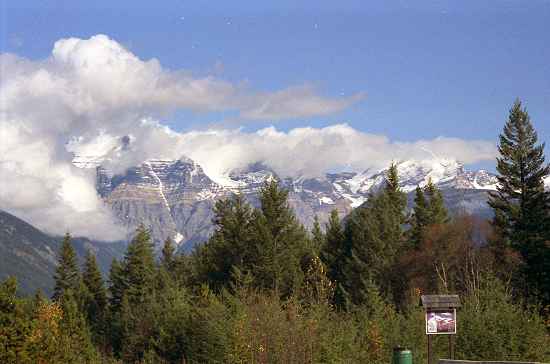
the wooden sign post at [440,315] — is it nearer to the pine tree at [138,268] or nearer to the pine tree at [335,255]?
the pine tree at [335,255]

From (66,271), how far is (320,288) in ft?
298

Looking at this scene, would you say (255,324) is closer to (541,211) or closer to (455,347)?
(455,347)

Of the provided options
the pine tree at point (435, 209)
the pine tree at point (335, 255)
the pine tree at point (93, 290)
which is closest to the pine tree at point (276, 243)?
the pine tree at point (335, 255)

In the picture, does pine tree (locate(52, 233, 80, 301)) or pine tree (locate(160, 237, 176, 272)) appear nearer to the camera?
pine tree (locate(52, 233, 80, 301))

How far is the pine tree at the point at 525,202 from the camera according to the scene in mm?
61906

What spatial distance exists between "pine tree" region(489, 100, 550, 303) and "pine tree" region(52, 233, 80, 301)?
217ft

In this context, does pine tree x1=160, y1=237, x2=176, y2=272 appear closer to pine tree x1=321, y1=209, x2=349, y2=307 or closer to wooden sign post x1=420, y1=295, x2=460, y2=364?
pine tree x1=321, y1=209, x2=349, y2=307

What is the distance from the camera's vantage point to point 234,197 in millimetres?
78875

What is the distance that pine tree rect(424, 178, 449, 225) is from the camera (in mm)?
86125

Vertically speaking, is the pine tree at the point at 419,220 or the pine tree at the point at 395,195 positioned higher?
the pine tree at the point at 395,195

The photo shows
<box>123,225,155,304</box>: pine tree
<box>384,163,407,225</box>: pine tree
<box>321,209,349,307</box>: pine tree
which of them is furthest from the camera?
<box>123,225,155,304</box>: pine tree

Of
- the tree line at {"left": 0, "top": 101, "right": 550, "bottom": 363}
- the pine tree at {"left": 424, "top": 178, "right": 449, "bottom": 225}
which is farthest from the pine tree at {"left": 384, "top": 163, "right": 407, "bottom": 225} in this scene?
the pine tree at {"left": 424, "top": 178, "right": 449, "bottom": 225}

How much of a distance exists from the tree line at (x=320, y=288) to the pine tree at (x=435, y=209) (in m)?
0.18

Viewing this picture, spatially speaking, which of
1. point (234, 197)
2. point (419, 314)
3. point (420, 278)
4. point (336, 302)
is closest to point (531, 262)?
point (420, 278)
